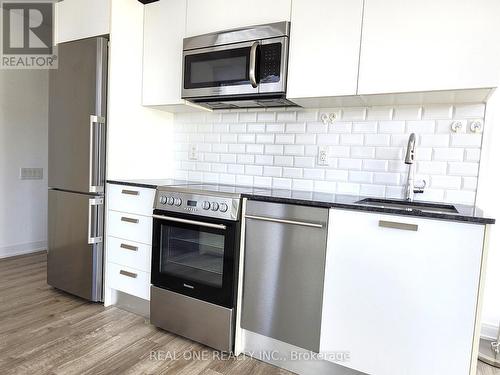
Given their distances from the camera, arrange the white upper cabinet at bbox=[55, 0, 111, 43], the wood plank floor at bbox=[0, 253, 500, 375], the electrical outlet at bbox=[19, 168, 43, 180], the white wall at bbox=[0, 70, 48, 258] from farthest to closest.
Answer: the electrical outlet at bbox=[19, 168, 43, 180] → the white wall at bbox=[0, 70, 48, 258] → the white upper cabinet at bbox=[55, 0, 111, 43] → the wood plank floor at bbox=[0, 253, 500, 375]

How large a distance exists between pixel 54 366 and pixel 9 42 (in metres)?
3.43

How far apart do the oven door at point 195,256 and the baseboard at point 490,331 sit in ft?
5.55

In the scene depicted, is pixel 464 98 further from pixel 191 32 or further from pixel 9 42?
pixel 9 42

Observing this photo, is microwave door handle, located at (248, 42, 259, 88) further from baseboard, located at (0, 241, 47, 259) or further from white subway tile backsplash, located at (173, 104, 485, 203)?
baseboard, located at (0, 241, 47, 259)

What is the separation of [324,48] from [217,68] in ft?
2.36

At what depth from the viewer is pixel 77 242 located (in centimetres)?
248

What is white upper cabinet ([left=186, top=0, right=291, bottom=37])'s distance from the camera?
1.96 m

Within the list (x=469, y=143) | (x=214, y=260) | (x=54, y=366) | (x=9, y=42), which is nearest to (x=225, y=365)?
(x=214, y=260)

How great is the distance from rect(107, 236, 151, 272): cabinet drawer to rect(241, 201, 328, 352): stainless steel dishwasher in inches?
32.4

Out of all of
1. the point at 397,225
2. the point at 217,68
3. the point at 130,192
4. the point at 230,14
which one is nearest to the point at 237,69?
the point at 217,68

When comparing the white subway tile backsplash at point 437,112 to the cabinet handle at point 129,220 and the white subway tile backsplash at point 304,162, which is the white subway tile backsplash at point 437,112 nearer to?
the white subway tile backsplash at point 304,162

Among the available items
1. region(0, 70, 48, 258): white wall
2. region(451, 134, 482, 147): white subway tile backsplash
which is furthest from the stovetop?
region(0, 70, 48, 258): white wall

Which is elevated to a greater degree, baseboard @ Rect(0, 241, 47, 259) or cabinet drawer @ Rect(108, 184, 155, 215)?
cabinet drawer @ Rect(108, 184, 155, 215)

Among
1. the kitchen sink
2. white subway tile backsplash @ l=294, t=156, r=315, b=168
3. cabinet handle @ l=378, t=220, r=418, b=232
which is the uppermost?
white subway tile backsplash @ l=294, t=156, r=315, b=168
